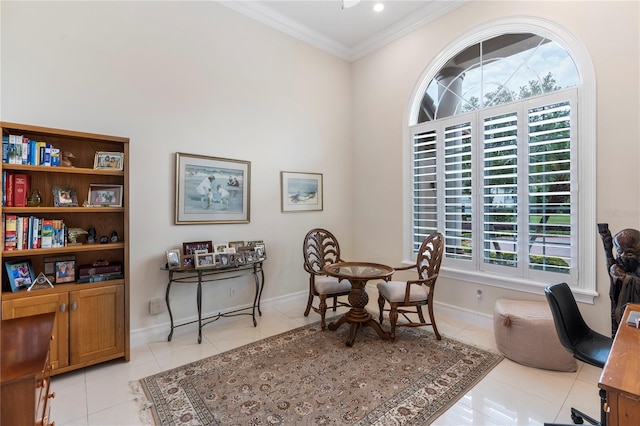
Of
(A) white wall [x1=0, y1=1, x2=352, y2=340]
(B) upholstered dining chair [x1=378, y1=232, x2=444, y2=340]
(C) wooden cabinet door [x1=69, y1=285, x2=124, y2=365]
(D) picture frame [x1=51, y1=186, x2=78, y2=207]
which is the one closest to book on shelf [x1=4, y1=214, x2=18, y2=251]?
(D) picture frame [x1=51, y1=186, x2=78, y2=207]

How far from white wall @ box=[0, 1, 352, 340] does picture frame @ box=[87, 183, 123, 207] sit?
223mm

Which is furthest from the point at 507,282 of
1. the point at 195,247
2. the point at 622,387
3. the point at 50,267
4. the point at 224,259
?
the point at 50,267

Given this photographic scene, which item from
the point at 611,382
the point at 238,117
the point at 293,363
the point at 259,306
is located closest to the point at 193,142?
the point at 238,117

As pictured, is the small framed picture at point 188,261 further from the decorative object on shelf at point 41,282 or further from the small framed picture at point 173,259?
the decorative object on shelf at point 41,282

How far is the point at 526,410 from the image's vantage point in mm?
1935

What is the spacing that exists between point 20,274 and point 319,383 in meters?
2.40

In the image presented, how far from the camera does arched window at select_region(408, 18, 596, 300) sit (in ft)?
8.81

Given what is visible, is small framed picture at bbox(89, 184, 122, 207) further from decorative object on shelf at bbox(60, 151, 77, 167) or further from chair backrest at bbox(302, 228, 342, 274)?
chair backrest at bbox(302, 228, 342, 274)

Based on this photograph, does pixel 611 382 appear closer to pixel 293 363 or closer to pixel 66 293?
pixel 293 363

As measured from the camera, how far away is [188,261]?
2986mm

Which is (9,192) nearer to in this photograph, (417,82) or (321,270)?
(321,270)

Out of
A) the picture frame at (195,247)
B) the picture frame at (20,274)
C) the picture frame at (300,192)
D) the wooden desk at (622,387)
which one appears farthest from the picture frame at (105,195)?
the wooden desk at (622,387)

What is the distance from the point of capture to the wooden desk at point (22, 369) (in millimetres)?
1078

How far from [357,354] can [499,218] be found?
2.01 m
